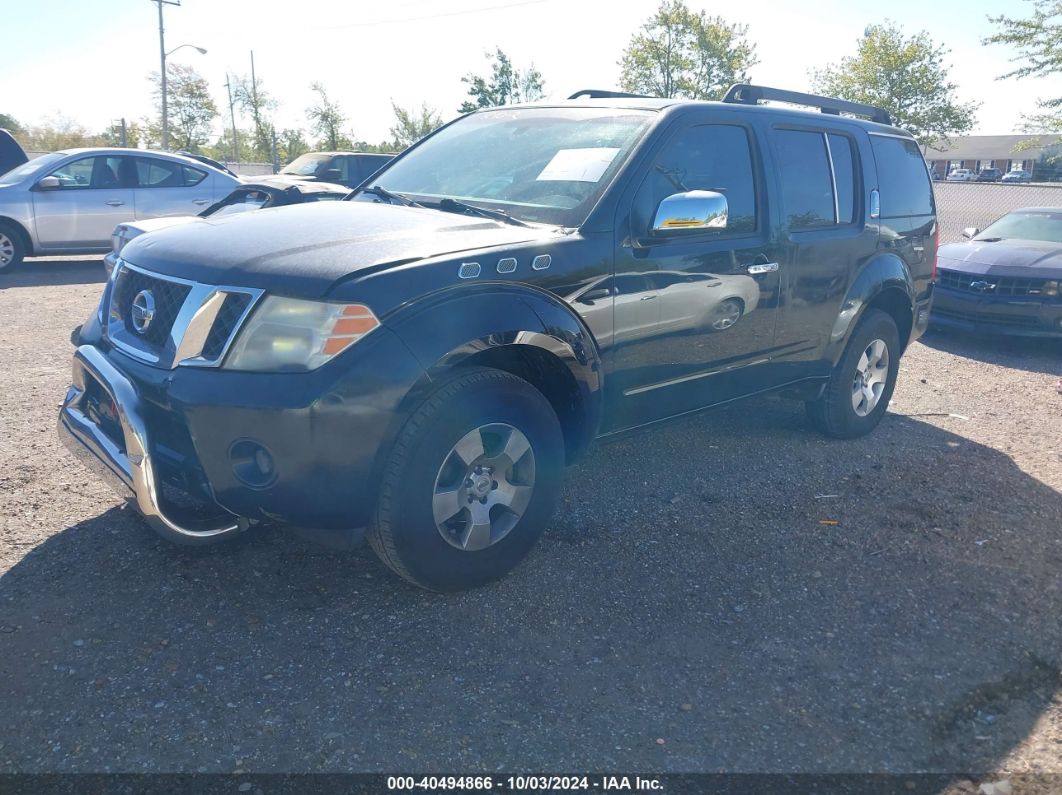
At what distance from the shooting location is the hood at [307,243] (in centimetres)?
288

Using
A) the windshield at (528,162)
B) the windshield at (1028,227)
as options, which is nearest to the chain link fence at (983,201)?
the windshield at (1028,227)

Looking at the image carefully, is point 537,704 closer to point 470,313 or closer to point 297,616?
point 297,616

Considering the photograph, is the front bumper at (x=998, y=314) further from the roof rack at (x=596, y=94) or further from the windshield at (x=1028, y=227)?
the roof rack at (x=596, y=94)

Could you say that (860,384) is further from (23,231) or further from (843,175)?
(23,231)

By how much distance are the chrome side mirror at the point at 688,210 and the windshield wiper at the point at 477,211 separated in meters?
0.57

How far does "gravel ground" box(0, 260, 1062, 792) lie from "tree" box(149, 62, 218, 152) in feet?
153

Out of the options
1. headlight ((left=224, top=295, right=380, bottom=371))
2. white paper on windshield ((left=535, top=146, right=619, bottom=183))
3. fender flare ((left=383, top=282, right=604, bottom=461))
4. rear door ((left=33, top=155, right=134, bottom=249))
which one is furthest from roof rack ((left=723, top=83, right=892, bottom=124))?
rear door ((left=33, top=155, right=134, bottom=249))

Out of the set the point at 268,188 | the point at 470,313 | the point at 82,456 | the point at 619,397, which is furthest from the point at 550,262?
the point at 268,188

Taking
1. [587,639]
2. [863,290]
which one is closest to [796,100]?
[863,290]

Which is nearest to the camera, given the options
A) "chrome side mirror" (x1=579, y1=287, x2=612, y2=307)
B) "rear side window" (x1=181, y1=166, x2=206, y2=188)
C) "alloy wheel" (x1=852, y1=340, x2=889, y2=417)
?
"chrome side mirror" (x1=579, y1=287, x2=612, y2=307)

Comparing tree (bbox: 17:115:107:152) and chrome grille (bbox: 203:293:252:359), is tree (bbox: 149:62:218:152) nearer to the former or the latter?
tree (bbox: 17:115:107:152)

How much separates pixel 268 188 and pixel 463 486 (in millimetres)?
7291

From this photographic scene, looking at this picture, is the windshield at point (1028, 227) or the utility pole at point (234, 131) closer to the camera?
the windshield at point (1028, 227)

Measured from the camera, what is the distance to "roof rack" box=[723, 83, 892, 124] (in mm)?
4680
